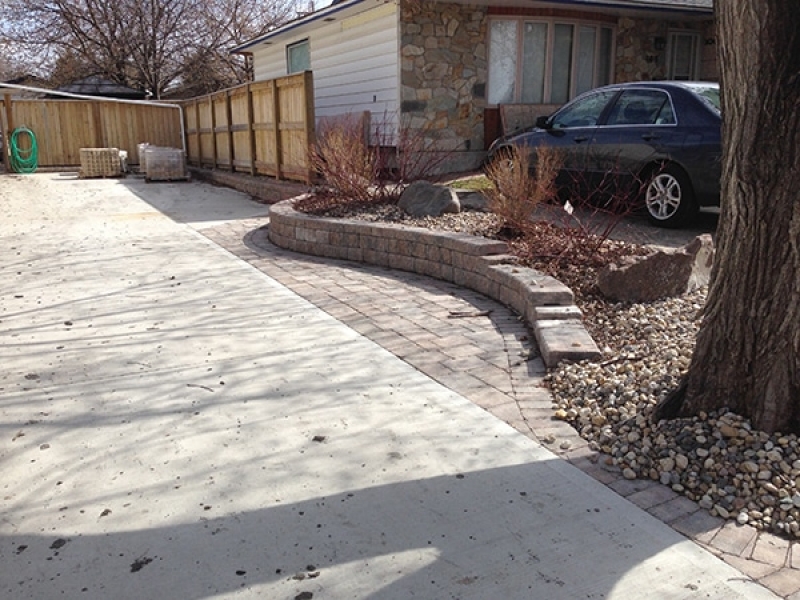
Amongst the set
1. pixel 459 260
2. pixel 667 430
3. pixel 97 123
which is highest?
pixel 97 123

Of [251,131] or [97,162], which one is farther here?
[97,162]

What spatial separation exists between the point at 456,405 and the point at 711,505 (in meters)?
1.42

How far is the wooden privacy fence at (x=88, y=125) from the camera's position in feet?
65.5

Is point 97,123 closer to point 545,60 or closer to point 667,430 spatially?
point 545,60

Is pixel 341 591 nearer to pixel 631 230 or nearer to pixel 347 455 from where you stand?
pixel 347 455

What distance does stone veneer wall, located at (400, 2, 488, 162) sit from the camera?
12367 mm

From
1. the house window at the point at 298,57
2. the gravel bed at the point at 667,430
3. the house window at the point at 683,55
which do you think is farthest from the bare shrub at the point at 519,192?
the house window at the point at 298,57

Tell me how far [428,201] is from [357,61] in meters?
7.05

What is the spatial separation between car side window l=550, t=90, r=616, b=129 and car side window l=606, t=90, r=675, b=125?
233mm

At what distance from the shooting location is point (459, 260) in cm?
658

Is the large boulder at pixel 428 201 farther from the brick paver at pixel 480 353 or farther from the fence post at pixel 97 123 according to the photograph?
the fence post at pixel 97 123

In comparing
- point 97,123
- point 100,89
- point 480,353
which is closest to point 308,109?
point 480,353

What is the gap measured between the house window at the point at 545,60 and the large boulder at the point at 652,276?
863cm

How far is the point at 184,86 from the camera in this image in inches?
1150
